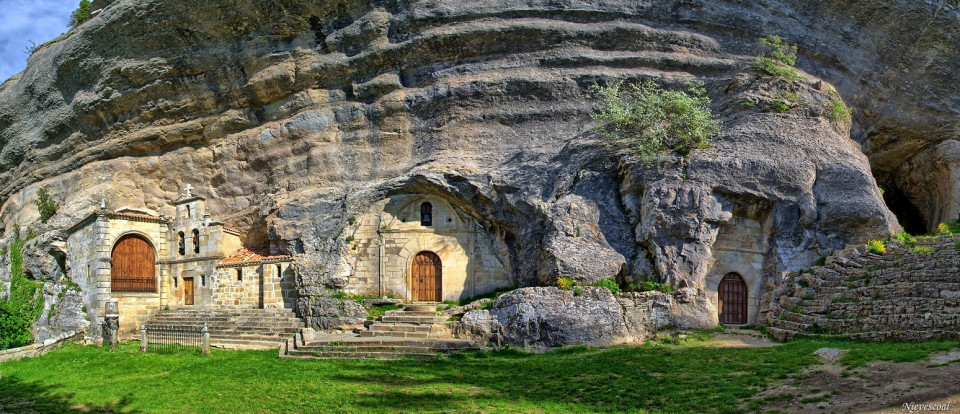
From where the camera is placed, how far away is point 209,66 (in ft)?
103

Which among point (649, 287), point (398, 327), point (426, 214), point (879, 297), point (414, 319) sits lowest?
point (398, 327)

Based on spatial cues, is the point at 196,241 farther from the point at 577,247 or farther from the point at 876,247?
the point at 876,247

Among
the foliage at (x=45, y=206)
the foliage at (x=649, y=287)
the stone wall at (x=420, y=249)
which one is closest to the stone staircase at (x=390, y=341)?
the stone wall at (x=420, y=249)

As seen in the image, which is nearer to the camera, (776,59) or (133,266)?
(776,59)

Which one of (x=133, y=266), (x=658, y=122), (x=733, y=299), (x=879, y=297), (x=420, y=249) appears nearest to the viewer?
(x=879, y=297)

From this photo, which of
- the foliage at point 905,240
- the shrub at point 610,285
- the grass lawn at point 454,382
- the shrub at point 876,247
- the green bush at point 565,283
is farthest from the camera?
the shrub at point 610,285

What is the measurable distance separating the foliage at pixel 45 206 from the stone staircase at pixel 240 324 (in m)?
8.44

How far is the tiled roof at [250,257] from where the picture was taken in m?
27.3

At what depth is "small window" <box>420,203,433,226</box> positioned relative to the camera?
88.7 feet

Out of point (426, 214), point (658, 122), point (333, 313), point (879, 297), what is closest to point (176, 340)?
point (333, 313)

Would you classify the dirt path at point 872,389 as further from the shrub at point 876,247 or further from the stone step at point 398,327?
the stone step at point 398,327

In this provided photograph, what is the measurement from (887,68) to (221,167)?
28.3m

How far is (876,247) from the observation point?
21.2 m

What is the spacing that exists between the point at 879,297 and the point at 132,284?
26.4 m
